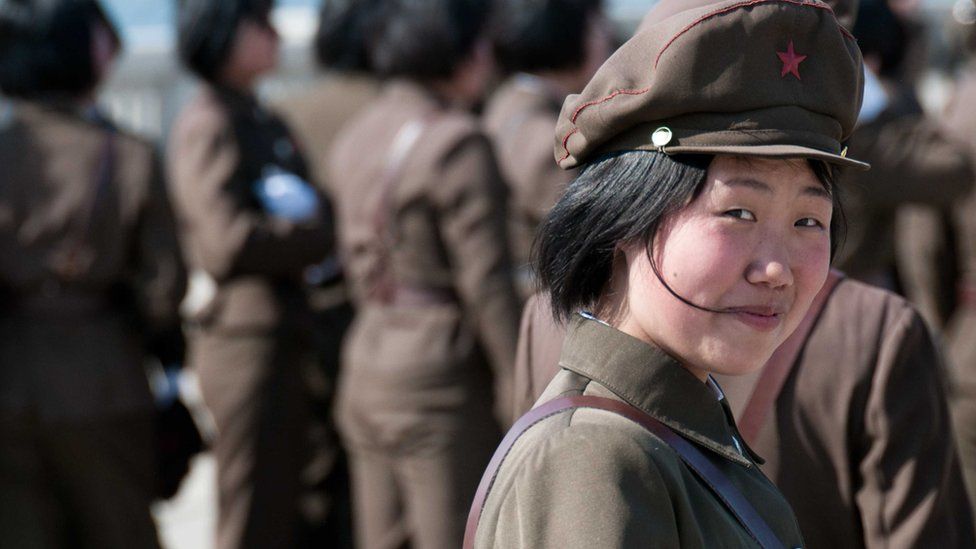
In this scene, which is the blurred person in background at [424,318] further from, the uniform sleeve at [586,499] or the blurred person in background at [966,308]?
the uniform sleeve at [586,499]

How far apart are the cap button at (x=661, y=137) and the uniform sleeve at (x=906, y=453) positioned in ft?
2.26

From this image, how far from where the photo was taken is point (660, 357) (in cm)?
155

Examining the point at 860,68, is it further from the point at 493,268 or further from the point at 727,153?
the point at 493,268

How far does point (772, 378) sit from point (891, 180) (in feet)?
6.44

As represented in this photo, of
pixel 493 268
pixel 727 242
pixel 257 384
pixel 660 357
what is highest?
pixel 727 242

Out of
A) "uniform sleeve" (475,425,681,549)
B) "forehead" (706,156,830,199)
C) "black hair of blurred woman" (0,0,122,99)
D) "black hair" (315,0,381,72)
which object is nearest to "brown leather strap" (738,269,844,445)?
"forehead" (706,156,830,199)

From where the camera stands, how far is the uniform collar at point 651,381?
5.01 feet

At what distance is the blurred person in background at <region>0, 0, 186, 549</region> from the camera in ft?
12.5

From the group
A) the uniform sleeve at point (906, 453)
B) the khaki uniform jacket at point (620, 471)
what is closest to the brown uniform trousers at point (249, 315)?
the uniform sleeve at point (906, 453)

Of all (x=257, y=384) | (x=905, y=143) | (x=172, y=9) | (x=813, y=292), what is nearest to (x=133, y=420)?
(x=257, y=384)

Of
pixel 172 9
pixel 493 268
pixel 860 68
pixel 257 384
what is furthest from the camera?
pixel 172 9

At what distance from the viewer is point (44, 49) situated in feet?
13.0

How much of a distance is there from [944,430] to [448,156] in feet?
6.38

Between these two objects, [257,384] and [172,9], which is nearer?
→ [257,384]
